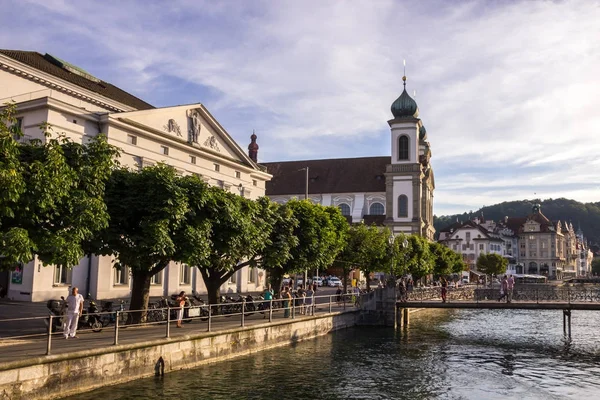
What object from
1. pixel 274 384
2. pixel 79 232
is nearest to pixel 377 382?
pixel 274 384

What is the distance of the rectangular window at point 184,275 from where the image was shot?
47625 millimetres

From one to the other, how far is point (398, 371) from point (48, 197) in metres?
14.6

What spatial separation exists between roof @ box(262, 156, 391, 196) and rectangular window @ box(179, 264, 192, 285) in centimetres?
5204

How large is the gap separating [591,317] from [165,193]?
4659 cm

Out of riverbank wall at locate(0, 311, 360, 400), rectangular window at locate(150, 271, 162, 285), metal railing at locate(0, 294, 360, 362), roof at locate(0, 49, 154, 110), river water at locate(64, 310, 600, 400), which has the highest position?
roof at locate(0, 49, 154, 110)

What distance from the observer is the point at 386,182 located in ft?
309

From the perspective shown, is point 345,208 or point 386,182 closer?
point 386,182

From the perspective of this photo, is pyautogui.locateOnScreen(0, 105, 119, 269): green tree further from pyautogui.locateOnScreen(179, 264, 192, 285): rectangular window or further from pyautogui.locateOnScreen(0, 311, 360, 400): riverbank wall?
pyautogui.locateOnScreen(179, 264, 192, 285): rectangular window

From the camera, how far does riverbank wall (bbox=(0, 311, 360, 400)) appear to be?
1518 centimetres

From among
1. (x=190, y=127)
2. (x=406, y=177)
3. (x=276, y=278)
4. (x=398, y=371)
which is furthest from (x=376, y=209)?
(x=398, y=371)

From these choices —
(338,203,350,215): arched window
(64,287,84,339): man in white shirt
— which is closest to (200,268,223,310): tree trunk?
(64,287,84,339): man in white shirt

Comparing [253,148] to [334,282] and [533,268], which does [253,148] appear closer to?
[334,282]

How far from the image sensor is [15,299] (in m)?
35.6

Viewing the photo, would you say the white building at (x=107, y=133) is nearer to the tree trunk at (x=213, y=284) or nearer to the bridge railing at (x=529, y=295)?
the tree trunk at (x=213, y=284)
